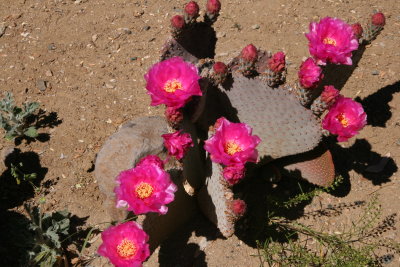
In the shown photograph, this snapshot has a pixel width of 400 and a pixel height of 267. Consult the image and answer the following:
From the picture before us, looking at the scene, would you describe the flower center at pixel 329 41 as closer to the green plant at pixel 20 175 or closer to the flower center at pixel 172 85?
the flower center at pixel 172 85

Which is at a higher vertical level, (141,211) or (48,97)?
(141,211)

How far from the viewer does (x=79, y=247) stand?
2.67 metres

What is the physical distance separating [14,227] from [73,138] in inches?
29.8

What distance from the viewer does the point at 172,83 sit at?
2059mm

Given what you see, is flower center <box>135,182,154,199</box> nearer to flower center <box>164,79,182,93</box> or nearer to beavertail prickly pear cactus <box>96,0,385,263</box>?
beavertail prickly pear cactus <box>96,0,385,263</box>

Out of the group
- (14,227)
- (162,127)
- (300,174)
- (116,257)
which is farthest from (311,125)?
(14,227)

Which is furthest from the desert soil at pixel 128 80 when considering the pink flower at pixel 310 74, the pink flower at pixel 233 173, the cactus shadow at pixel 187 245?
the pink flower at pixel 233 173

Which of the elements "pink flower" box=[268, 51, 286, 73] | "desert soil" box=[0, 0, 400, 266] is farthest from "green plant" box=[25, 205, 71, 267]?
"pink flower" box=[268, 51, 286, 73]

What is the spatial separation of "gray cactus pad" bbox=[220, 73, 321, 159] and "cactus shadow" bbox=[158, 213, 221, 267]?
0.60 m

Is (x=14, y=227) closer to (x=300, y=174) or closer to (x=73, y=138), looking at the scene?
(x=73, y=138)

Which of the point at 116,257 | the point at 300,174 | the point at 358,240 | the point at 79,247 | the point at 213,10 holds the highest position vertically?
the point at 213,10

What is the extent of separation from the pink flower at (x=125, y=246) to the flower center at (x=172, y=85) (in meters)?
0.62

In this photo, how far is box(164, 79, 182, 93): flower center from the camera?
Answer: 2049 millimetres

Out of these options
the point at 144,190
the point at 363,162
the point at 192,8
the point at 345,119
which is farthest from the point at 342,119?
the point at 144,190
